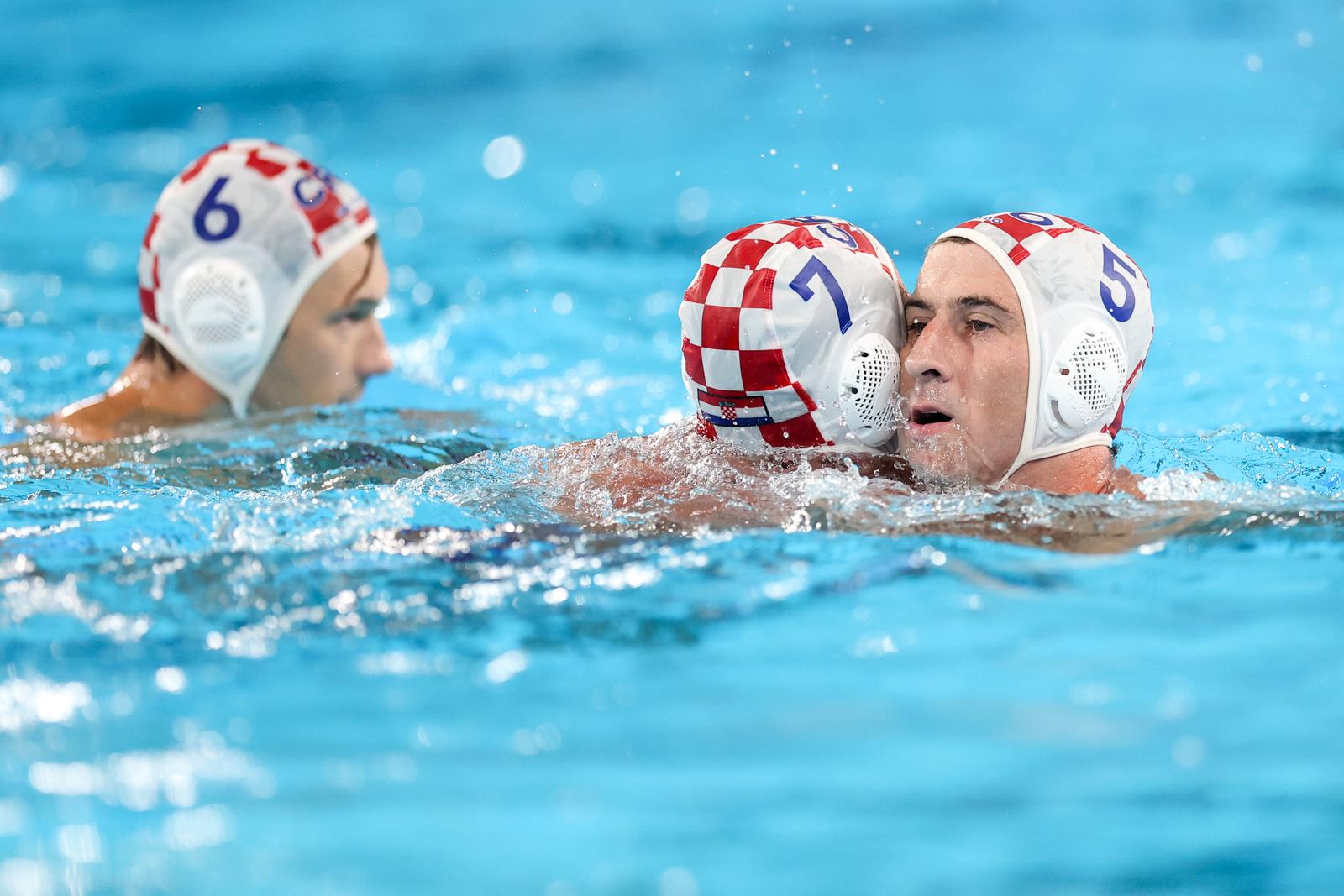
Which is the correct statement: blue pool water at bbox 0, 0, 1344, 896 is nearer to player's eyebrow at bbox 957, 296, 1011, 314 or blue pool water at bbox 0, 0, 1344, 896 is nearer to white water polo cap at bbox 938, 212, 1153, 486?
white water polo cap at bbox 938, 212, 1153, 486

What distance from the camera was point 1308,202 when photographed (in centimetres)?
828

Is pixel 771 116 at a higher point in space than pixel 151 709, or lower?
higher

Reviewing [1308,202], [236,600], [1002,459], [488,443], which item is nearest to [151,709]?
[236,600]

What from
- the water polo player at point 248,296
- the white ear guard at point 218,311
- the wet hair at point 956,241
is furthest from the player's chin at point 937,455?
the white ear guard at point 218,311

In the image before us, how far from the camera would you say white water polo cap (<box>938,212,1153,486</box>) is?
3.31 m

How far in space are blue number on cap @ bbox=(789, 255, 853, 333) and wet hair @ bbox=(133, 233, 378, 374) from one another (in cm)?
200

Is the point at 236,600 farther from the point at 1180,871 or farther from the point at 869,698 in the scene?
the point at 1180,871

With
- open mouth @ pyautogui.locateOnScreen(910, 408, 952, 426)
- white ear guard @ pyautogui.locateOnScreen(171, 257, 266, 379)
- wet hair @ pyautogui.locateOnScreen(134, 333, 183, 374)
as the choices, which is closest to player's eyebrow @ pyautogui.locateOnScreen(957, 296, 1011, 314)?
open mouth @ pyautogui.locateOnScreen(910, 408, 952, 426)

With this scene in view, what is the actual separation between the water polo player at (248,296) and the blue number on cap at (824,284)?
6.57 feet

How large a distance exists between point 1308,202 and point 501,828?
7.44 m

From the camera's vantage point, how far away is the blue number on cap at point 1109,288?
335cm

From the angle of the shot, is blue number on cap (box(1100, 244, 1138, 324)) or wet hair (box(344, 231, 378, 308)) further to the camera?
wet hair (box(344, 231, 378, 308))

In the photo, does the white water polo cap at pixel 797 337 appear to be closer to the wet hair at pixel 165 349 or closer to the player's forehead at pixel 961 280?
the player's forehead at pixel 961 280

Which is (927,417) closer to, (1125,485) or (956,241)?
(956,241)
